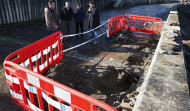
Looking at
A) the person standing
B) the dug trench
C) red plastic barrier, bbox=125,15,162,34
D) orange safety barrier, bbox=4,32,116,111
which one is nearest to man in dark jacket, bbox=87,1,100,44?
the dug trench

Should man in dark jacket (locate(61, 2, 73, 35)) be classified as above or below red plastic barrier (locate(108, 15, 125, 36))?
above

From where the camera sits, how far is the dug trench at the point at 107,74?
394 cm

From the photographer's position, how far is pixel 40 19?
36.7ft

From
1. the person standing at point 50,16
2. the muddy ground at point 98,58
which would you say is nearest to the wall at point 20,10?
the muddy ground at point 98,58

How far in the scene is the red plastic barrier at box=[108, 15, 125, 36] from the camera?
27.3ft

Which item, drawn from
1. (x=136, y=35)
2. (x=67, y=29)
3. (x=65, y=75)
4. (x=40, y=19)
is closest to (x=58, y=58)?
(x=65, y=75)

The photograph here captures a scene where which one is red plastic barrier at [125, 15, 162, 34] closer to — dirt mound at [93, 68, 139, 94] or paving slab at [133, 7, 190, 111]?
dirt mound at [93, 68, 139, 94]

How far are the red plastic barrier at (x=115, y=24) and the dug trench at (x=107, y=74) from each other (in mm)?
1847

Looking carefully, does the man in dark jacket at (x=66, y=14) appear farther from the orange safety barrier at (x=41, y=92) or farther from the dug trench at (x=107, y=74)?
the orange safety barrier at (x=41, y=92)

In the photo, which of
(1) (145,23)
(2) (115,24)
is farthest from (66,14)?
(1) (145,23)

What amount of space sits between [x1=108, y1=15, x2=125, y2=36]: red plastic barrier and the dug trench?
1847 millimetres

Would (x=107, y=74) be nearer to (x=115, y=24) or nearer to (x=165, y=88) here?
(x=165, y=88)

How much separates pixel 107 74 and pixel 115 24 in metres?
4.49

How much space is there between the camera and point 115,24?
28.9 feet
